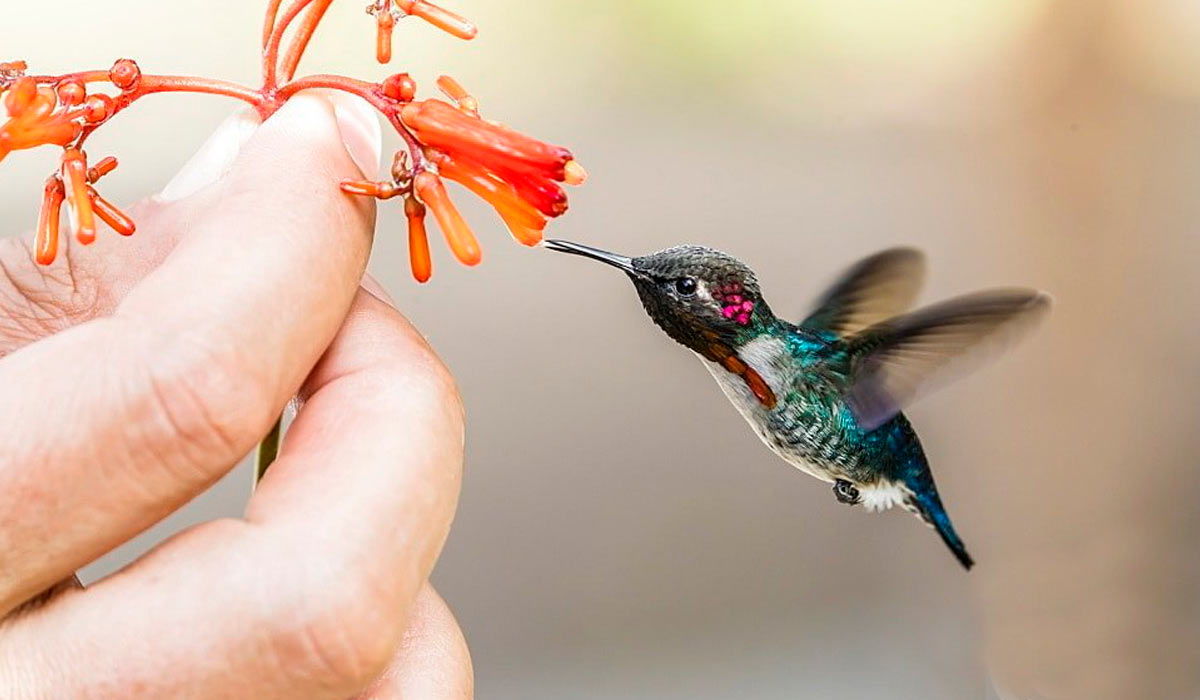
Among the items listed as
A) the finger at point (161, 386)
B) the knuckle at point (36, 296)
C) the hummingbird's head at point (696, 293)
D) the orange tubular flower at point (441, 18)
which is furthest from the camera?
the knuckle at point (36, 296)

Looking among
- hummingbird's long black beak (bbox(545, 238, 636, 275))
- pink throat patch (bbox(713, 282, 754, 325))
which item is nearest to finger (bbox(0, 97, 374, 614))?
hummingbird's long black beak (bbox(545, 238, 636, 275))

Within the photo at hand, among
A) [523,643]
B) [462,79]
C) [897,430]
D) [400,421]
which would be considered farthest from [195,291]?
[523,643]

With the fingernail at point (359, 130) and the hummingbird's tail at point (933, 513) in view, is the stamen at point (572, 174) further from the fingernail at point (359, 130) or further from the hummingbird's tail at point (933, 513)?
the hummingbird's tail at point (933, 513)

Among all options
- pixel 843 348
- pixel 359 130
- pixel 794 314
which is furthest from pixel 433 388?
pixel 794 314

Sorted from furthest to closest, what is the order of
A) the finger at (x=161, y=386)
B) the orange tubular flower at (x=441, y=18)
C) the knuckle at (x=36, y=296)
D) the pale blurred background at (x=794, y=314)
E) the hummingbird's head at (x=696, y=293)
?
1. the pale blurred background at (x=794, y=314)
2. the knuckle at (x=36, y=296)
3. the hummingbird's head at (x=696, y=293)
4. the orange tubular flower at (x=441, y=18)
5. the finger at (x=161, y=386)

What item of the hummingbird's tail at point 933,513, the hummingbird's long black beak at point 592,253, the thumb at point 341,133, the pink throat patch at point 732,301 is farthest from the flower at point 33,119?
the hummingbird's tail at point 933,513

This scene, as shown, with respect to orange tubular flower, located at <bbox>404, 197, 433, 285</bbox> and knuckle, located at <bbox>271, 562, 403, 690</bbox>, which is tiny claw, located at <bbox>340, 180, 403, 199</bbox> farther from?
knuckle, located at <bbox>271, 562, 403, 690</bbox>

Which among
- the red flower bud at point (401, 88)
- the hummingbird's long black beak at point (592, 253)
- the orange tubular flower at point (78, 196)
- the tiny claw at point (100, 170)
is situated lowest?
the hummingbird's long black beak at point (592, 253)
